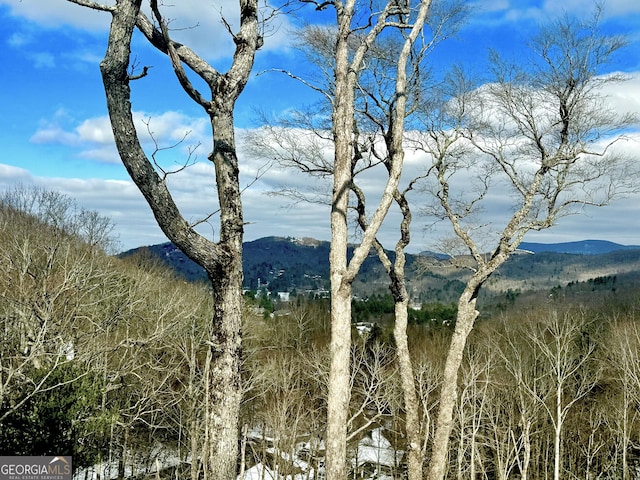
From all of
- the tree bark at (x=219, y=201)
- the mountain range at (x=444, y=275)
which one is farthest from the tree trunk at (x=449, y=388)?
the mountain range at (x=444, y=275)

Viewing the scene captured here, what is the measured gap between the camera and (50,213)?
1187 inches

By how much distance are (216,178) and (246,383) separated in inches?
482

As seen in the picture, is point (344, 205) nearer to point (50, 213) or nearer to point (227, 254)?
point (227, 254)

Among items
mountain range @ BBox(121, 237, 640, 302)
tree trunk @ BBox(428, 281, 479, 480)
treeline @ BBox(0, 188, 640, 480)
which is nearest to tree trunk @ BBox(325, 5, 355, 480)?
treeline @ BBox(0, 188, 640, 480)

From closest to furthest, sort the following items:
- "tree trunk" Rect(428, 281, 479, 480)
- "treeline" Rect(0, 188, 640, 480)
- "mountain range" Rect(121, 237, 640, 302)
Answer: "tree trunk" Rect(428, 281, 479, 480)
"treeline" Rect(0, 188, 640, 480)
"mountain range" Rect(121, 237, 640, 302)

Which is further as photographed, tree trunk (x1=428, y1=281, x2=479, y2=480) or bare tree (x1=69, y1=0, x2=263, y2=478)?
tree trunk (x1=428, y1=281, x2=479, y2=480)

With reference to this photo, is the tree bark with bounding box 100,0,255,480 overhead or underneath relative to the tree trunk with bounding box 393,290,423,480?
overhead

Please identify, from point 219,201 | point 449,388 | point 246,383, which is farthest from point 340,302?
point 246,383

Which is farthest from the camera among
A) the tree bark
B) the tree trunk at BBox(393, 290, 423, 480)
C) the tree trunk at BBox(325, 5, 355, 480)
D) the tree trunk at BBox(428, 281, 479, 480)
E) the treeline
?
the treeline

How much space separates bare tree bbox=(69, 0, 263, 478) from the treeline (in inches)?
84.8

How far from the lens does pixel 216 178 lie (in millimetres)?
3834

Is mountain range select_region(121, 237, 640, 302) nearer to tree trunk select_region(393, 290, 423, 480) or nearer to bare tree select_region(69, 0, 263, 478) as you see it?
tree trunk select_region(393, 290, 423, 480)

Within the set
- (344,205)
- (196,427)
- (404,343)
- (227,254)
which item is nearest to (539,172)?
(404,343)

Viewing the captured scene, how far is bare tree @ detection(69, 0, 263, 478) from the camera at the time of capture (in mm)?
3252
